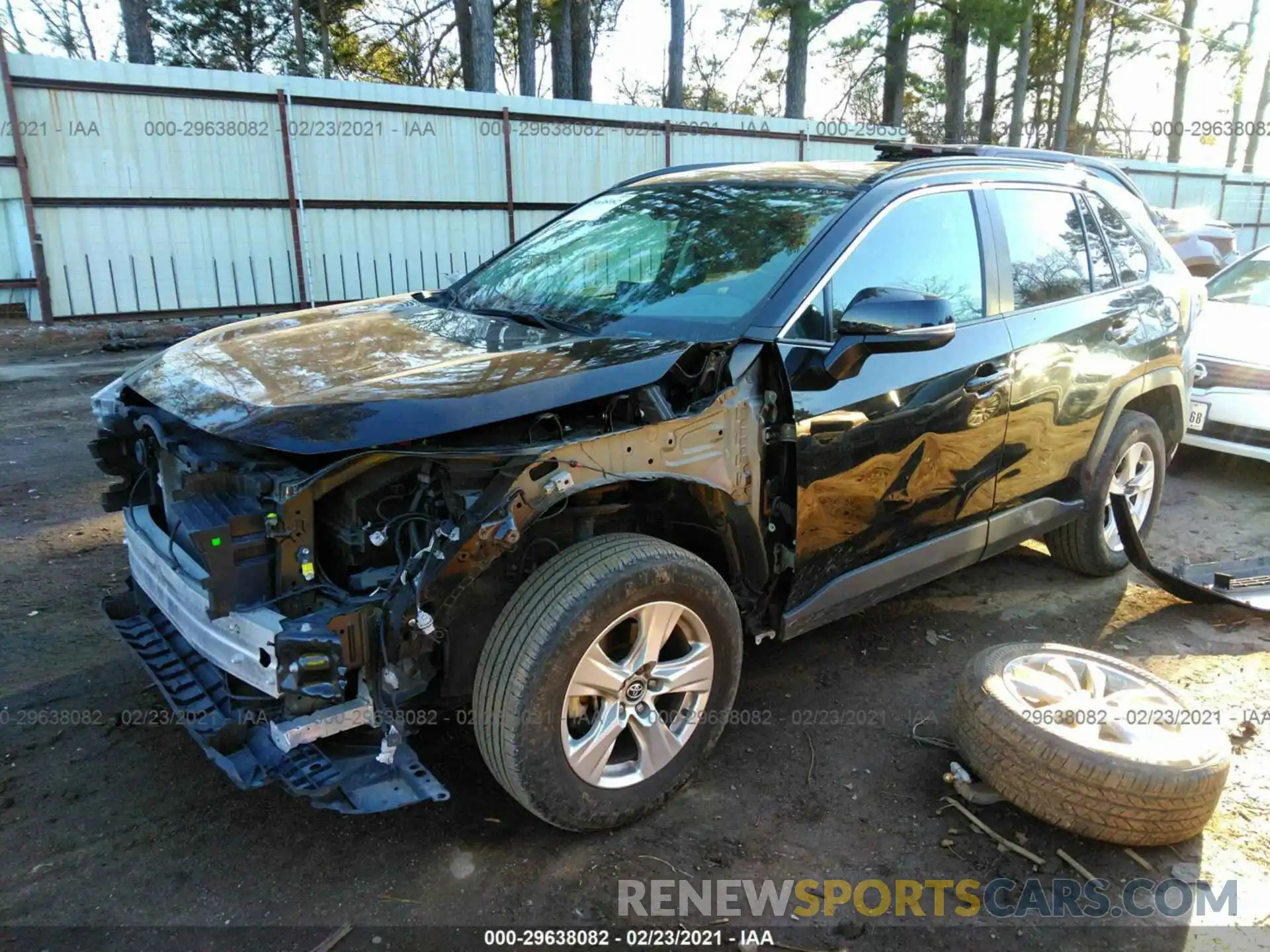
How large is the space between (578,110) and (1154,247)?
10357 mm

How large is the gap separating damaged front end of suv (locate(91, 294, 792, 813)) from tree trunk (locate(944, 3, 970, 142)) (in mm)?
20920

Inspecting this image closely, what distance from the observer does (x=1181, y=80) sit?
33656 millimetres

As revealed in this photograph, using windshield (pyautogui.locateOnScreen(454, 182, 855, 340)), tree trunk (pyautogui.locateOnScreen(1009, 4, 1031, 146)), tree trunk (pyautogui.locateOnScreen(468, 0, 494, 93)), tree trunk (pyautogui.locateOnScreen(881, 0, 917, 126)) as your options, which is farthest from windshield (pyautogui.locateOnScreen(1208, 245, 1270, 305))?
tree trunk (pyautogui.locateOnScreen(1009, 4, 1031, 146))

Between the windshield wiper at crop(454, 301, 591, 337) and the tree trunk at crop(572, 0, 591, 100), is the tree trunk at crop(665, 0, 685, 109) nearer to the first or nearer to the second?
the tree trunk at crop(572, 0, 591, 100)

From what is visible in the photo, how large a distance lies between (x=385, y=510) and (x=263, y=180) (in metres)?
10.0

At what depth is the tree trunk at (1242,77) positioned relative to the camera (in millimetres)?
30984

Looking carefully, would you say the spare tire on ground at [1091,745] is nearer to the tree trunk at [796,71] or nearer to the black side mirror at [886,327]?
the black side mirror at [886,327]

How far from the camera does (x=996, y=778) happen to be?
273 centimetres

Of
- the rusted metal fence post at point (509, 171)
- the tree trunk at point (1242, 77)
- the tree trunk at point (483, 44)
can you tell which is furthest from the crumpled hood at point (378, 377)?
the tree trunk at point (1242, 77)

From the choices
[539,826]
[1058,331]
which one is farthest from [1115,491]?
[539,826]

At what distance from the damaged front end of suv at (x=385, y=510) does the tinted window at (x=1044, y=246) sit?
5.09 ft

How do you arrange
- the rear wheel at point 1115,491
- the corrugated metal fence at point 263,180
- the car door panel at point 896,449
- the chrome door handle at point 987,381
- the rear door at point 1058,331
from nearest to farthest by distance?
the car door panel at point 896,449 < the chrome door handle at point 987,381 < the rear door at point 1058,331 < the rear wheel at point 1115,491 < the corrugated metal fence at point 263,180

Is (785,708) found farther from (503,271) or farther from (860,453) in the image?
(503,271)

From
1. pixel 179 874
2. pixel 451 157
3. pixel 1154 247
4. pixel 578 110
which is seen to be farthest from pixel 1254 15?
pixel 179 874
